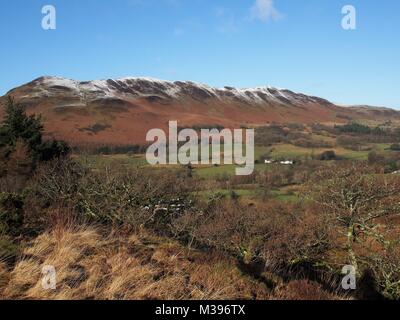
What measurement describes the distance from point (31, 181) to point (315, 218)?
1864cm

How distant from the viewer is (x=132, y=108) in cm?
13725

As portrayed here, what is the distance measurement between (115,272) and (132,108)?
439ft

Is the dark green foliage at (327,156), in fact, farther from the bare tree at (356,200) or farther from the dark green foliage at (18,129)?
the dark green foliage at (18,129)

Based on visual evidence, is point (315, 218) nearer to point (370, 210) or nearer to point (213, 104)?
point (370, 210)

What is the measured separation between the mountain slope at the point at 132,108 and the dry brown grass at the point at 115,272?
76838 mm

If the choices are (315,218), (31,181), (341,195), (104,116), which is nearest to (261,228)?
(315,218)

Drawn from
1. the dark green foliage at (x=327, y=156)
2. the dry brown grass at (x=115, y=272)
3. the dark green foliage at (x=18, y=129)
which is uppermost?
the dark green foliage at (x=18, y=129)

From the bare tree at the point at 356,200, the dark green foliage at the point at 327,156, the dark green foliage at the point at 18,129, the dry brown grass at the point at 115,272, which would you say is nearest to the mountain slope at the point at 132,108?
the dark green foliage at the point at 327,156

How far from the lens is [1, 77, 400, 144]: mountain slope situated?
349ft

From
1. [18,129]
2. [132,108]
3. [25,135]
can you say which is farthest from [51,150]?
[132,108]

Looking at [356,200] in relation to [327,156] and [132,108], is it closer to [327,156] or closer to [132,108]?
[327,156]

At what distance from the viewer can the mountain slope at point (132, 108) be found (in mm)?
106250

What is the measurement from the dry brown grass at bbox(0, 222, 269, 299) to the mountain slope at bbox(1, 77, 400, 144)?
7684cm
